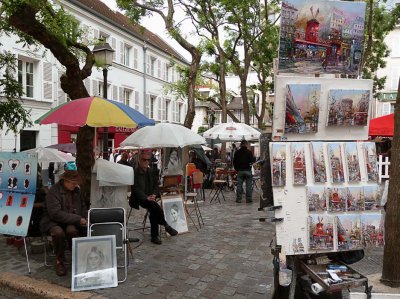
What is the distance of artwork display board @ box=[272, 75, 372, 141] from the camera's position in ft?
9.69

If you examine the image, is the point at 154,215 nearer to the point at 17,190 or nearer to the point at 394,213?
the point at 17,190

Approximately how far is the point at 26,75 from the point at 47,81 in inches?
41.3

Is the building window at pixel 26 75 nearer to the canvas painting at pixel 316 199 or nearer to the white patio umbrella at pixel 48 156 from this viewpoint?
the white patio umbrella at pixel 48 156

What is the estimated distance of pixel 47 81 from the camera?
18.8 m

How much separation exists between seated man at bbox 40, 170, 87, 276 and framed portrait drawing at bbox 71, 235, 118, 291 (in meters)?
0.40

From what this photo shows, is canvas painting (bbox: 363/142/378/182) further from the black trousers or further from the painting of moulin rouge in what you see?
the black trousers

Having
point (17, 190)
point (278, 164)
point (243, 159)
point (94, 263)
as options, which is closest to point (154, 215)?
point (94, 263)

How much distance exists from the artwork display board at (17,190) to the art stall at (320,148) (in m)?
3.38

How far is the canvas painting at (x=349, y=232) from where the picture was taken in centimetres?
296

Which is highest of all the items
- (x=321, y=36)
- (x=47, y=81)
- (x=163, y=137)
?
(x=47, y=81)

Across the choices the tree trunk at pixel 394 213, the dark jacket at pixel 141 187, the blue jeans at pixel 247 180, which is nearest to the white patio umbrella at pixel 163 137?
the dark jacket at pixel 141 187

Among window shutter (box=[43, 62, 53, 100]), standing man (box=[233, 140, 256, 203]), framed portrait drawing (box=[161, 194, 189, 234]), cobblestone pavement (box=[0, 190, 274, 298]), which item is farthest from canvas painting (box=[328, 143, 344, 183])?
window shutter (box=[43, 62, 53, 100])

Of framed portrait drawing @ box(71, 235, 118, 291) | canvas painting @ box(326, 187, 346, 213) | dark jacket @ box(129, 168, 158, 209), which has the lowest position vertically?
framed portrait drawing @ box(71, 235, 118, 291)

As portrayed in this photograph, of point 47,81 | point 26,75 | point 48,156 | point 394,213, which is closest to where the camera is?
point 394,213
